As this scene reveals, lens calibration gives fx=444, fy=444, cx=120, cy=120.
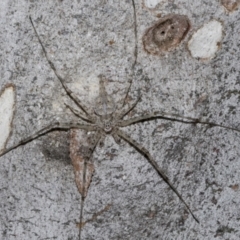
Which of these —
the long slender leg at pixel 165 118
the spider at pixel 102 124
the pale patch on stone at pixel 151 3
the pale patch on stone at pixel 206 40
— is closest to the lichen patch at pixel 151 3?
the pale patch on stone at pixel 151 3

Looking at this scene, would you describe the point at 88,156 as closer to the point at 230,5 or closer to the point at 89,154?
the point at 89,154

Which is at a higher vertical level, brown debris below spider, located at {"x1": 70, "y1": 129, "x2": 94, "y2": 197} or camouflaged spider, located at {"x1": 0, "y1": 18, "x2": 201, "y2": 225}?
camouflaged spider, located at {"x1": 0, "y1": 18, "x2": 201, "y2": 225}

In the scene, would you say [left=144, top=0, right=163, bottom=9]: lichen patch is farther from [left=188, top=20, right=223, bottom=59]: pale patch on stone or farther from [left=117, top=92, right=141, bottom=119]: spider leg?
[left=117, top=92, right=141, bottom=119]: spider leg

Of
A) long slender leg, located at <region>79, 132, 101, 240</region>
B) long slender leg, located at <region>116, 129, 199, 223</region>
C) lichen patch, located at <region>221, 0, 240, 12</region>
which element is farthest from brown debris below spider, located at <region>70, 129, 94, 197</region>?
lichen patch, located at <region>221, 0, 240, 12</region>

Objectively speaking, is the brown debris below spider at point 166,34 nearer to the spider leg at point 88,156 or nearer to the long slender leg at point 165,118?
the long slender leg at point 165,118

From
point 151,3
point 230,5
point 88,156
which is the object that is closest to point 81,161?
point 88,156

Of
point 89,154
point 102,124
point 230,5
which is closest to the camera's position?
point 89,154

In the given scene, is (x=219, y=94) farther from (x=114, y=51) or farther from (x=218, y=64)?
(x=114, y=51)
